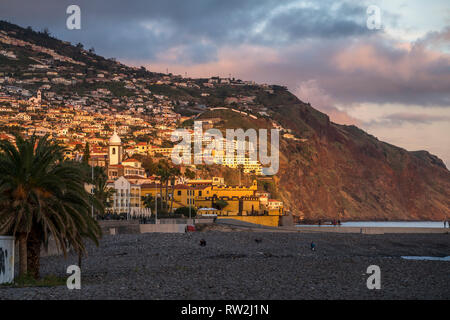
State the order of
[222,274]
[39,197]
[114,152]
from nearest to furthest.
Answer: [39,197]
[222,274]
[114,152]

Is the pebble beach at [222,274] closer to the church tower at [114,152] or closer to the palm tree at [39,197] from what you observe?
the palm tree at [39,197]

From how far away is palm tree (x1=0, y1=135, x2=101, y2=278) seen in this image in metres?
21.7

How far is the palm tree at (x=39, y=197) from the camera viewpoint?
21719 millimetres

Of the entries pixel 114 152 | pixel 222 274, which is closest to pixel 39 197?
pixel 222 274

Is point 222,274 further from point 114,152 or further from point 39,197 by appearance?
point 114,152

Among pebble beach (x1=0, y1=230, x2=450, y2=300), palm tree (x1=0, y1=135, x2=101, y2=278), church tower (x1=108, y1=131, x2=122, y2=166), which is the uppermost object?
church tower (x1=108, y1=131, x2=122, y2=166)

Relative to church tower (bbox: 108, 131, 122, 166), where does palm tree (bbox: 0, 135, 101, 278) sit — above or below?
below

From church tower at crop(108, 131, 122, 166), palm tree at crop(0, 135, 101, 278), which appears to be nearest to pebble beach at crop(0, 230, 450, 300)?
palm tree at crop(0, 135, 101, 278)

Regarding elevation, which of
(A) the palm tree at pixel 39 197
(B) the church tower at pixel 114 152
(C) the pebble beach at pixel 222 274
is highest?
(B) the church tower at pixel 114 152

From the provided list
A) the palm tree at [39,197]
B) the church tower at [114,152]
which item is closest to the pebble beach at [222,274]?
the palm tree at [39,197]

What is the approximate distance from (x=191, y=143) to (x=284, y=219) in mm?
103621

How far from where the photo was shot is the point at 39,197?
71.9ft

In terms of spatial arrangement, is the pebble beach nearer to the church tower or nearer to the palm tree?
the palm tree
